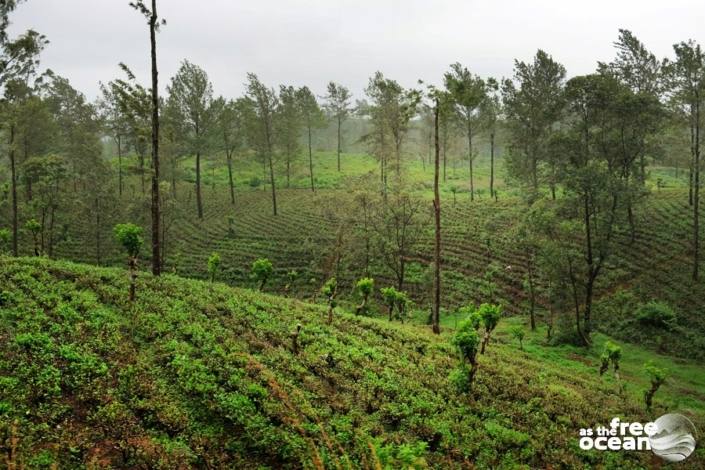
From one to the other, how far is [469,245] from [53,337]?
3405 cm

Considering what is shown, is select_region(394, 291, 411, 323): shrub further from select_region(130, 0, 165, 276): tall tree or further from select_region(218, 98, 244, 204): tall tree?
select_region(218, 98, 244, 204): tall tree

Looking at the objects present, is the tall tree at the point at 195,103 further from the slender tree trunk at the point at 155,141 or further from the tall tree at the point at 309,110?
the slender tree trunk at the point at 155,141

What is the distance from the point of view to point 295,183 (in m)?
63.8

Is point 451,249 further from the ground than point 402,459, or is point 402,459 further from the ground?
point 451,249

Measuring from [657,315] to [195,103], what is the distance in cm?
4609

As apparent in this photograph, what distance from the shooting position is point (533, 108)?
144ft

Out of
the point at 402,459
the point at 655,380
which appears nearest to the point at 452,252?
the point at 655,380

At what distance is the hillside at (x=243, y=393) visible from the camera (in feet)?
30.7

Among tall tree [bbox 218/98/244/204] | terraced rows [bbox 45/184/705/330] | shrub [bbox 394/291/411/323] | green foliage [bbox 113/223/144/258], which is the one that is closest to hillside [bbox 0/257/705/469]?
green foliage [bbox 113/223/144/258]

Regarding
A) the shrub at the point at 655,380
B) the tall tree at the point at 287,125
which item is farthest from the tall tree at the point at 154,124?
the tall tree at the point at 287,125

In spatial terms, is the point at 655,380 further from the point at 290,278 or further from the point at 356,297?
the point at 290,278

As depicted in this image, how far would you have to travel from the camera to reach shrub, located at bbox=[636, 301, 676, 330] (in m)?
26.3

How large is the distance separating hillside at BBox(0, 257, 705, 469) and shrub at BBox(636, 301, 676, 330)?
8.44 metres

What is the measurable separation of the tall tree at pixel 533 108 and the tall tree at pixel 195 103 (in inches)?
1265
